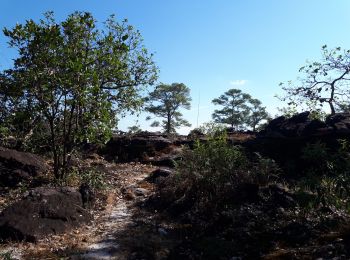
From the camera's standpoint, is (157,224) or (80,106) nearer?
(157,224)

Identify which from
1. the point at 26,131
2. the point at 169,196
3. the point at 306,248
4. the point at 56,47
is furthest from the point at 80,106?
the point at 306,248

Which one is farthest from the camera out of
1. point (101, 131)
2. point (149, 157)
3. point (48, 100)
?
point (149, 157)

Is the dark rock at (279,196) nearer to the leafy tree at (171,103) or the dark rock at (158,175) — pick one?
the dark rock at (158,175)

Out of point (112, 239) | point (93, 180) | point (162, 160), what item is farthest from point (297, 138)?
point (112, 239)

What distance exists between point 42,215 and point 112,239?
5.15ft

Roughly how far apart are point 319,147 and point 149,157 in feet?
33.1

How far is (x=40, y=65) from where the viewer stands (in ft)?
35.5

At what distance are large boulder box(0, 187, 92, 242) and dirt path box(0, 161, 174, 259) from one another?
216 millimetres

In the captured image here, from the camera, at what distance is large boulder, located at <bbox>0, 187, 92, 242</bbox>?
24.6ft

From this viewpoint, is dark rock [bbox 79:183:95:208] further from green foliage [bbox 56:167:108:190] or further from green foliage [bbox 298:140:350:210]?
green foliage [bbox 298:140:350:210]

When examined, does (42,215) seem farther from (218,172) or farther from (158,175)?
(158,175)

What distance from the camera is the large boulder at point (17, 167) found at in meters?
11.6

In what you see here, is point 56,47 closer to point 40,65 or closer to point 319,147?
point 40,65

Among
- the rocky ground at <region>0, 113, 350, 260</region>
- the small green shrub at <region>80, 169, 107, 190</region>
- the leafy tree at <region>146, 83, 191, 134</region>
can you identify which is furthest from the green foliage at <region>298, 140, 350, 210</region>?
the leafy tree at <region>146, 83, 191, 134</region>
